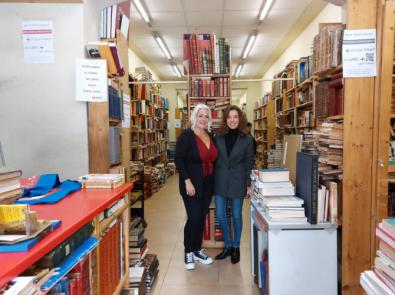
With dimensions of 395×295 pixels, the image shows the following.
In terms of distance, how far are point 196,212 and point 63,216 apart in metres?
1.63

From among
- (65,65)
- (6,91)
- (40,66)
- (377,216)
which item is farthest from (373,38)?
(6,91)

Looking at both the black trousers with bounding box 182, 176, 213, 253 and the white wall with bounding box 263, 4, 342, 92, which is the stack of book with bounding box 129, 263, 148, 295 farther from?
the white wall with bounding box 263, 4, 342, 92

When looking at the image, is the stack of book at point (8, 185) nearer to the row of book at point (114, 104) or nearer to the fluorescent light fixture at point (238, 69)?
the row of book at point (114, 104)

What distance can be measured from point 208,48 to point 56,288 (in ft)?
10.5

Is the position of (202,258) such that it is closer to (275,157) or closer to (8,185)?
(8,185)

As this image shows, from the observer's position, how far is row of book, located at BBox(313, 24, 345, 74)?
2.27 metres

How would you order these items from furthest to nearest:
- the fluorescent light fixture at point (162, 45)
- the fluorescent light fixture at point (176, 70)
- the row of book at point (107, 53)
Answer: the fluorescent light fixture at point (176, 70) < the fluorescent light fixture at point (162, 45) < the row of book at point (107, 53)

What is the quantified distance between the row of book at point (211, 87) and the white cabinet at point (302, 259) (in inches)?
87.1

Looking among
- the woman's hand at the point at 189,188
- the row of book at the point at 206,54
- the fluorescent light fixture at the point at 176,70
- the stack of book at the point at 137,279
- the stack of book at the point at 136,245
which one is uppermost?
the fluorescent light fixture at the point at 176,70

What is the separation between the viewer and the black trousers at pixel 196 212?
9.06 ft

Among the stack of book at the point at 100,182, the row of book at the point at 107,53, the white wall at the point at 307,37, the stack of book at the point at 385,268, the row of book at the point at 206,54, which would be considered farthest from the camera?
the white wall at the point at 307,37

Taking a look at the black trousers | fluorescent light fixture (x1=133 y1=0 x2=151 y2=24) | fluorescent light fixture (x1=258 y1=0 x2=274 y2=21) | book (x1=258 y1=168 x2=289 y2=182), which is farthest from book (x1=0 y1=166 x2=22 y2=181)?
fluorescent light fixture (x1=258 y1=0 x2=274 y2=21)

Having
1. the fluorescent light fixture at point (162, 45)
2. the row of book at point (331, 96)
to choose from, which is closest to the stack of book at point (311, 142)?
Result: the row of book at point (331, 96)

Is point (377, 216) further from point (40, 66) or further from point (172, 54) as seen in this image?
point (172, 54)
